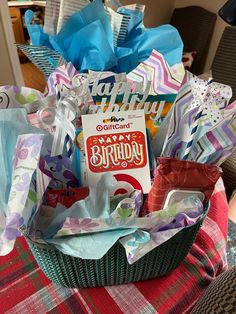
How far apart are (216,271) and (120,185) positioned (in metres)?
0.30

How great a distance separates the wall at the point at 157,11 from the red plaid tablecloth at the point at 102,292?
217 centimetres

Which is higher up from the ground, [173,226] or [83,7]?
[83,7]

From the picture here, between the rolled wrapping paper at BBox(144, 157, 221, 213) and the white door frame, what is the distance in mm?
1793

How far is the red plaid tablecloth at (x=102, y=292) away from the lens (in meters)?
0.44

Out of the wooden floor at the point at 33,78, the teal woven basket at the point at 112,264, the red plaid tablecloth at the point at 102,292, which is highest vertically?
the teal woven basket at the point at 112,264

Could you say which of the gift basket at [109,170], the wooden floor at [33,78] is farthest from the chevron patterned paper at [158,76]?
the wooden floor at [33,78]

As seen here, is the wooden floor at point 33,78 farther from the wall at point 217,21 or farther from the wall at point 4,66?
the wall at point 217,21

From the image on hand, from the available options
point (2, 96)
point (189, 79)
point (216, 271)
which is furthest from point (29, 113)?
point (216, 271)

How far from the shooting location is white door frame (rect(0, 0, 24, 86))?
171cm

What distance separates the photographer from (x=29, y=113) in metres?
0.44

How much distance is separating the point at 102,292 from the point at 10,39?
6.06 ft

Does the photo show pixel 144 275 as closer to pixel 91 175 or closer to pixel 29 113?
pixel 91 175

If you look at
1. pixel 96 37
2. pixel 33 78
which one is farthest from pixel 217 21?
pixel 33 78

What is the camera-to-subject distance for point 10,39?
1821 mm
